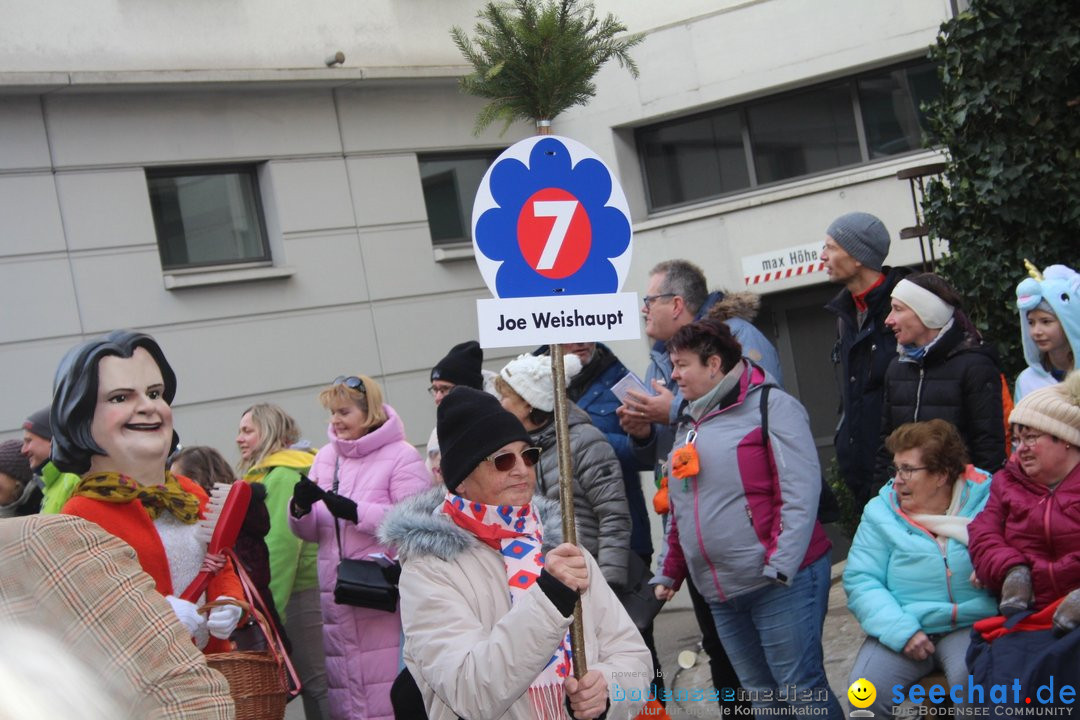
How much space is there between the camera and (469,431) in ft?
13.0

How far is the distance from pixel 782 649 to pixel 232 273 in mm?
7341

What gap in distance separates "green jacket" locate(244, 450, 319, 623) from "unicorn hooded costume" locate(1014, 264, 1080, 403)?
3.97m

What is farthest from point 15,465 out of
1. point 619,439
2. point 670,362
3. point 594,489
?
point 670,362

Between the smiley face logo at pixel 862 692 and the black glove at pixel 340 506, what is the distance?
2.66 metres

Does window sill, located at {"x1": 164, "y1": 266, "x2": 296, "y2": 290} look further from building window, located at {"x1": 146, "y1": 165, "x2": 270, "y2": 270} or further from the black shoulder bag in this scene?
the black shoulder bag

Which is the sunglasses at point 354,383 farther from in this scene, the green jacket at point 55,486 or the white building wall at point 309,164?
the white building wall at point 309,164

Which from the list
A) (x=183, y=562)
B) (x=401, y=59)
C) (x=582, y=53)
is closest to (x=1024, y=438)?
(x=582, y=53)

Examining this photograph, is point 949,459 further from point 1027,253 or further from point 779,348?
point 779,348

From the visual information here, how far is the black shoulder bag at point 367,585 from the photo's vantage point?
6113 millimetres

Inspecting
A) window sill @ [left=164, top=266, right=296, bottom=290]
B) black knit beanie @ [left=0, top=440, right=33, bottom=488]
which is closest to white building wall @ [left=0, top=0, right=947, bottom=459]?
window sill @ [left=164, top=266, right=296, bottom=290]

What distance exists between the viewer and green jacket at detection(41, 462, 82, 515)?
20.3 feet

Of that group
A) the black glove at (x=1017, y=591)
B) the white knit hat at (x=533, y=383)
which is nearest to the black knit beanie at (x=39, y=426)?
the white knit hat at (x=533, y=383)

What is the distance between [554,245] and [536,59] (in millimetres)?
617

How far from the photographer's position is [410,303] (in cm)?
1235
